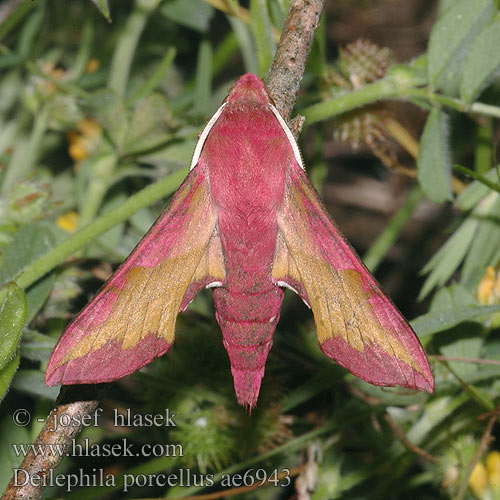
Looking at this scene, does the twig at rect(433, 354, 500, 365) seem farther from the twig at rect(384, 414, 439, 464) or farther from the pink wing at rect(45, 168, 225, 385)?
the pink wing at rect(45, 168, 225, 385)

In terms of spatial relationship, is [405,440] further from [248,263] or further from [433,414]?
[248,263]

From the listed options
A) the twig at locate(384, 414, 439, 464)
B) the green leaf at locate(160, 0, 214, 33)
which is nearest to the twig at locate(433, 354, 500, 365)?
the twig at locate(384, 414, 439, 464)

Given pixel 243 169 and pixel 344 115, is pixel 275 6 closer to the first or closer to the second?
pixel 344 115

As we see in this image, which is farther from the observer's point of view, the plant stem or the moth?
the plant stem

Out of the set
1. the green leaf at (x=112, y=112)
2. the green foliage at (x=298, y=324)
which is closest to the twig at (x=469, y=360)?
the green foliage at (x=298, y=324)

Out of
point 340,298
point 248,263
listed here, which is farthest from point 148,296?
point 340,298

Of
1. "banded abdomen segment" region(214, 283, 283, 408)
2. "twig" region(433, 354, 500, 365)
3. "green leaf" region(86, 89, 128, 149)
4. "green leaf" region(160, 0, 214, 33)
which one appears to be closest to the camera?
"banded abdomen segment" region(214, 283, 283, 408)

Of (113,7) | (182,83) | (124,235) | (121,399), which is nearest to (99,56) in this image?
(113,7)
